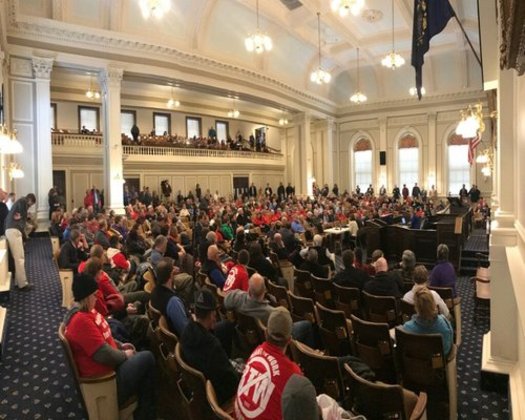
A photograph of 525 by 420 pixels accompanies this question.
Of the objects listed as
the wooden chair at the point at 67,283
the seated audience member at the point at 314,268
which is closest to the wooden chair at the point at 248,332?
the seated audience member at the point at 314,268

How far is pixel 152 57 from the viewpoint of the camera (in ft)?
47.2

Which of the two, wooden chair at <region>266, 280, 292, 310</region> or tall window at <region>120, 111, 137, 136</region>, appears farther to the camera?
tall window at <region>120, 111, 137, 136</region>

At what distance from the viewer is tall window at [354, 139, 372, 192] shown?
26.3m

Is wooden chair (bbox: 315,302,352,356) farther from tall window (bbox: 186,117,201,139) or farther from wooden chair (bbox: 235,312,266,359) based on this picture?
tall window (bbox: 186,117,201,139)

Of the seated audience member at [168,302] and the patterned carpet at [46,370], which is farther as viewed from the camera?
the seated audience member at [168,302]

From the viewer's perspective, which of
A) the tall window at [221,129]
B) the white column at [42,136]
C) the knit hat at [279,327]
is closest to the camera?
the knit hat at [279,327]

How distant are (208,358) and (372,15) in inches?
694

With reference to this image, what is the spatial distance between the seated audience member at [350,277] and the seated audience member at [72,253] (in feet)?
13.2

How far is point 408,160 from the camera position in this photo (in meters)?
25.1

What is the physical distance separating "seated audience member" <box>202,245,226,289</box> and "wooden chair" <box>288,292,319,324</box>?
129 cm

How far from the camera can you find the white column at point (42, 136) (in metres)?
12.4

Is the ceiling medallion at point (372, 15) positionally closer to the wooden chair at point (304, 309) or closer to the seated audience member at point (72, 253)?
the seated audience member at point (72, 253)

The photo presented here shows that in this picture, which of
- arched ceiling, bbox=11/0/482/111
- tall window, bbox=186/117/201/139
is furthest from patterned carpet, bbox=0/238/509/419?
tall window, bbox=186/117/201/139

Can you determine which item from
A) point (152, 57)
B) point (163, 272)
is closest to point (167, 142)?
point (152, 57)
